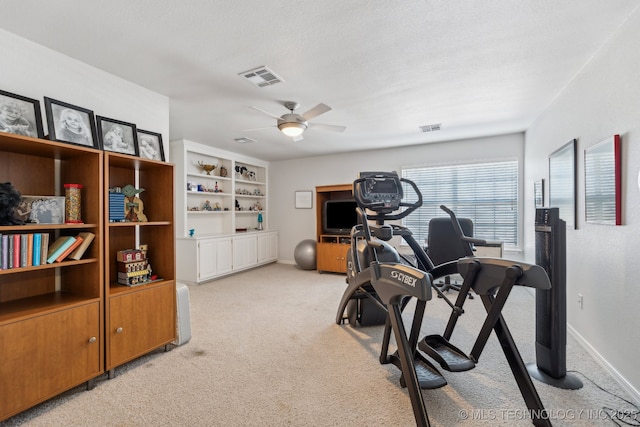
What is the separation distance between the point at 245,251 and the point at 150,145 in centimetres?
356

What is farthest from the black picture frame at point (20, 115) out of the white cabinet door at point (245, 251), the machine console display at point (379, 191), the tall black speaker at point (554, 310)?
the white cabinet door at point (245, 251)

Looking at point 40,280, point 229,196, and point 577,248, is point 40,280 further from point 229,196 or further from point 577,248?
point 577,248

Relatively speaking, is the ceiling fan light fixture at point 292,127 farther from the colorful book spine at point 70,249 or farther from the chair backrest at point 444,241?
the chair backrest at point 444,241

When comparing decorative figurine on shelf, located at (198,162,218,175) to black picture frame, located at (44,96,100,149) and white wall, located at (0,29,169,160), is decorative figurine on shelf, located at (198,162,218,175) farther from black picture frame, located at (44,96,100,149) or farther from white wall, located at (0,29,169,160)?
black picture frame, located at (44,96,100,149)

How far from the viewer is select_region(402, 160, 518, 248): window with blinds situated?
16.4 ft

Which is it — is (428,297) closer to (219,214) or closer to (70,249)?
(70,249)

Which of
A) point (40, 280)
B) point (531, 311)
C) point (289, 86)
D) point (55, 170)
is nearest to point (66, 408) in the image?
point (40, 280)

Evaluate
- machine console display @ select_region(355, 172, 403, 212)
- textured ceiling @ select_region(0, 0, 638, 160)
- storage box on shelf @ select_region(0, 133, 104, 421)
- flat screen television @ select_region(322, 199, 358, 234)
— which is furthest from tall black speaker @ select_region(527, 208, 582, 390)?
flat screen television @ select_region(322, 199, 358, 234)

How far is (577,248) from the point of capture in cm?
271

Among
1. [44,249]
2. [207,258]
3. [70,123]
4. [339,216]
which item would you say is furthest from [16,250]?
[339,216]

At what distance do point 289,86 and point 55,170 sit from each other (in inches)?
82.4

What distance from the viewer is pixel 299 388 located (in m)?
2.04

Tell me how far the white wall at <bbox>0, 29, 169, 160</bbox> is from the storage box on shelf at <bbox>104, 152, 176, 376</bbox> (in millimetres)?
519

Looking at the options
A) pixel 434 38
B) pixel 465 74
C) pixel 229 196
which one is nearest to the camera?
pixel 434 38
